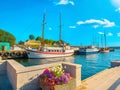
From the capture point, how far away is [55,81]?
4.39 m

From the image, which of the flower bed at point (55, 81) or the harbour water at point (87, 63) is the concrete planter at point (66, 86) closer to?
the flower bed at point (55, 81)

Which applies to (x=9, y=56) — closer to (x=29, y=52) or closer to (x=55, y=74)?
(x=29, y=52)

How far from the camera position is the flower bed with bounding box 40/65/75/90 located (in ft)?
14.2

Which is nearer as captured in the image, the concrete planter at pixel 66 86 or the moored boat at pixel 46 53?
the concrete planter at pixel 66 86

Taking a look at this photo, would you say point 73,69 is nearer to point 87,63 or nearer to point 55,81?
point 55,81

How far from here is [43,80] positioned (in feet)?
14.9

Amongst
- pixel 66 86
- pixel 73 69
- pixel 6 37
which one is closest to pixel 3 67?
pixel 73 69

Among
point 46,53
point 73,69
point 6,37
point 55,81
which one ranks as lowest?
point 46,53

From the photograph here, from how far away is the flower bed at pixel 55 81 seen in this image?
4332 millimetres

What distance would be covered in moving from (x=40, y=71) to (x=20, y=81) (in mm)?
815

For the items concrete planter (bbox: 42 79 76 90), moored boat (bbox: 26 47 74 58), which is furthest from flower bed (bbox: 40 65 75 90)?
moored boat (bbox: 26 47 74 58)

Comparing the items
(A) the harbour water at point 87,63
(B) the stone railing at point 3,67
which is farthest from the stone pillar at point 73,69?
(A) the harbour water at point 87,63

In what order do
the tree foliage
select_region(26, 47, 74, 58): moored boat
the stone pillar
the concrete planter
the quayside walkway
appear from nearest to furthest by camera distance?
the concrete planter < the stone pillar < the quayside walkway < select_region(26, 47, 74, 58): moored boat < the tree foliage

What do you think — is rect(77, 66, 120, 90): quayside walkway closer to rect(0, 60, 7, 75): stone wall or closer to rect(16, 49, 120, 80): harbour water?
rect(0, 60, 7, 75): stone wall
